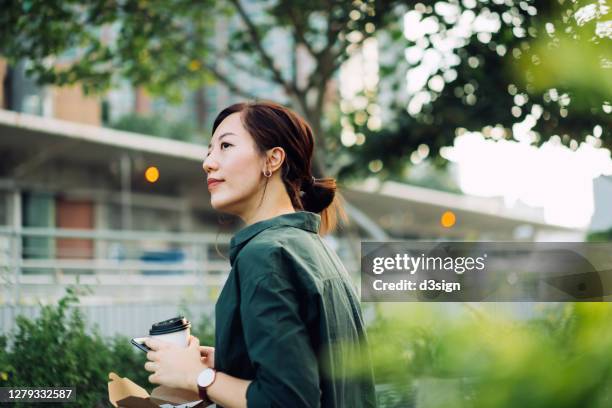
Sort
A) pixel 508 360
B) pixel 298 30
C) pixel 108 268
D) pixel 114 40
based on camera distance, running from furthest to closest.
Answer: pixel 114 40 < pixel 298 30 < pixel 108 268 < pixel 508 360

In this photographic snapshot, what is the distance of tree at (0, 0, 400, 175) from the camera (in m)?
8.30

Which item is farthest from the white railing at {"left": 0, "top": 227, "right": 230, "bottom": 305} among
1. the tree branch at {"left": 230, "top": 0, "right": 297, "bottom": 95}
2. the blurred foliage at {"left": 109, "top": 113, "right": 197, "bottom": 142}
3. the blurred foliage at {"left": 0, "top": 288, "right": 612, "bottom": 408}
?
the blurred foliage at {"left": 109, "top": 113, "right": 197, "bottom": 142}

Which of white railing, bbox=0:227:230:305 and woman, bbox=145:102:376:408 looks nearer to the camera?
woman, bbox=145:102:376:408

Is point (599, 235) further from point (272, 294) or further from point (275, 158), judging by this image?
point (272, 294)

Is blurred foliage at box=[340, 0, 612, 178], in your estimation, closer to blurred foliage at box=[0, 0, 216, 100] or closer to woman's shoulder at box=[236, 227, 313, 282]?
woman's shoulder at box=[236, 227, 313, 282]

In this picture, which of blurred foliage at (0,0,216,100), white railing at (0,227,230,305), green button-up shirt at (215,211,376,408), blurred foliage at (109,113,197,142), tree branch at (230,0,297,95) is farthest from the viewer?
blurred foliage at (109,113,197,142)

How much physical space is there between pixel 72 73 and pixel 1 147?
26.3ft

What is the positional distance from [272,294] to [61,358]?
253 cm

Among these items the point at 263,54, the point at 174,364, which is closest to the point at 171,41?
the point at 263,54

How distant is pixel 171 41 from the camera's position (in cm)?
1016

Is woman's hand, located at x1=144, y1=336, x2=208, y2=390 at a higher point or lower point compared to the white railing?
higher

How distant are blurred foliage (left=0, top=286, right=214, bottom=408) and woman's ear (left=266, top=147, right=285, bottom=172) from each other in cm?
189

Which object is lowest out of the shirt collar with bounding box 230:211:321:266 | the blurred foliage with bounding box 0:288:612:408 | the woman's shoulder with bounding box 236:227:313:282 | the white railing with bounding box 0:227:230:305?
the white railing with bounding box 0:227:230:305

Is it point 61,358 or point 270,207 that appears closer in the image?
point 270,207
